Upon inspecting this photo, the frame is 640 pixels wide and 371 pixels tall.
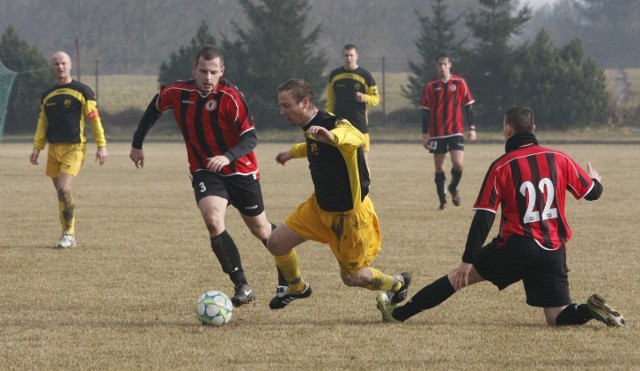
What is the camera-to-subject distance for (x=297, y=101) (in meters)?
6.57

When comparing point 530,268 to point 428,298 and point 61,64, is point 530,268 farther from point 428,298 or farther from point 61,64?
point 61,64

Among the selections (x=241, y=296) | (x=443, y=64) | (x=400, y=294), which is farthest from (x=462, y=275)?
(x=443, y=64)

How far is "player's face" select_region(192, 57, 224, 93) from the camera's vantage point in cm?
752

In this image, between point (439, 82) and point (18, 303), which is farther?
point (439, 82)

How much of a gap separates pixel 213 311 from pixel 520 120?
237cm

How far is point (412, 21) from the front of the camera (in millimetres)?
93750

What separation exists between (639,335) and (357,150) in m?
2.13

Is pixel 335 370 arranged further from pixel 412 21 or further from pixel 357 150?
pixel 412 21

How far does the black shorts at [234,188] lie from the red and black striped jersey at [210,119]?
6 centimetres

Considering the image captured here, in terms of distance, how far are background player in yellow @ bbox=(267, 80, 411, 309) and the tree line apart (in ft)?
119

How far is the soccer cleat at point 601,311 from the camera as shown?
21.2ft

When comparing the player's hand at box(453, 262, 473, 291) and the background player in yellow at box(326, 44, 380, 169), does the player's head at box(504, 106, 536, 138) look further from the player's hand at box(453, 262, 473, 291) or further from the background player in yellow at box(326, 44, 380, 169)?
the background player in yellow at box(326, 44, 380, 169)

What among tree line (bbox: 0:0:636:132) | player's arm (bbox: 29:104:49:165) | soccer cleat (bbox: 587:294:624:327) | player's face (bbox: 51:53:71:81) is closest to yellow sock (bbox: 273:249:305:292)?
soccer cleat (bbox: 587:294:624:327)

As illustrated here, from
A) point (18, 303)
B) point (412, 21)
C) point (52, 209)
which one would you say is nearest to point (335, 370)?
point (18, 303)
